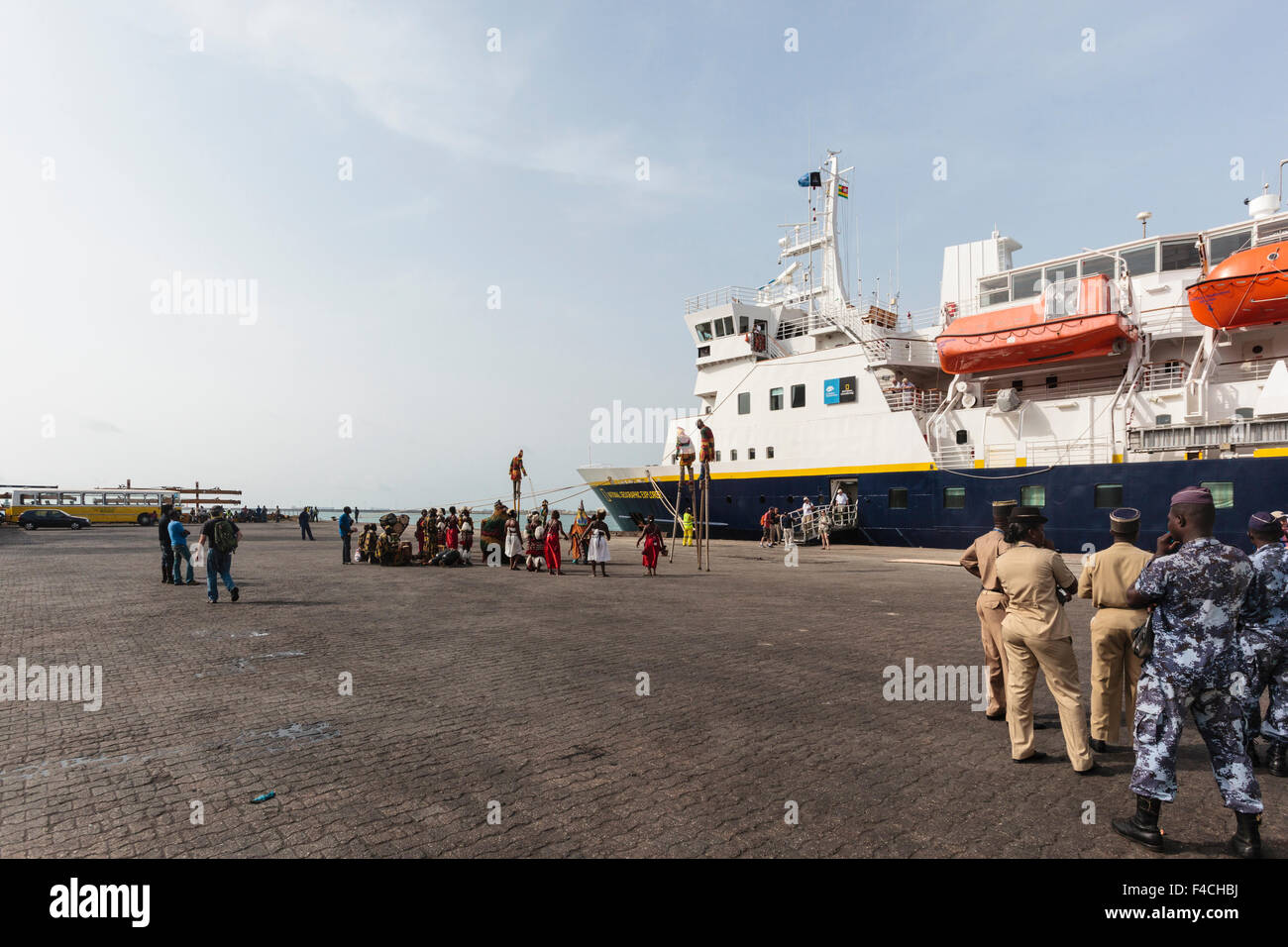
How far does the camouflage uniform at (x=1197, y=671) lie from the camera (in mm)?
3416

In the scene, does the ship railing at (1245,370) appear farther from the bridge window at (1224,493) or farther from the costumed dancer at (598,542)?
the costumed dancer at (598,542)

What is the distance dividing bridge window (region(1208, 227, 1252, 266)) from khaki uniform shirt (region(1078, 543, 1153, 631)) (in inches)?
771

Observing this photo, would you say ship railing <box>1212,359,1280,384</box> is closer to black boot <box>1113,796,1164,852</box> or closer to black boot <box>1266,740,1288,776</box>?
black boot <box>1266,740,1288,776</box>

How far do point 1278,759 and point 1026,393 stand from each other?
2052 centimetres

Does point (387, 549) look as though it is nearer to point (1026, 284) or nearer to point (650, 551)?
point (650, 551)

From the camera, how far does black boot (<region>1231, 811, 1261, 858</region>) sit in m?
3.30

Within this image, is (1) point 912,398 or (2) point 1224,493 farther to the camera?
(1) point 912,398

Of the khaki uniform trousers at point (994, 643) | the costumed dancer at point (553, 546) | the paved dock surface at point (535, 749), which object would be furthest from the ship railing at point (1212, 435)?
the khaki uniform trousers at point (994, 643)

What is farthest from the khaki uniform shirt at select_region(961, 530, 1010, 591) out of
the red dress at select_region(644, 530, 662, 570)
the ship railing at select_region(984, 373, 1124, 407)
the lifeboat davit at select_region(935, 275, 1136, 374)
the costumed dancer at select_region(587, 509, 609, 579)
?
the ship railing at select_region(984, 373, 1124, 407)

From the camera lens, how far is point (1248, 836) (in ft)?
10.9

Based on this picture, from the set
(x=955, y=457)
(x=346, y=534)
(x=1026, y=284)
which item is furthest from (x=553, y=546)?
(x=1026, y=284)

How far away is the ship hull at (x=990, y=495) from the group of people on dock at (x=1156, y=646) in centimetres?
1506
